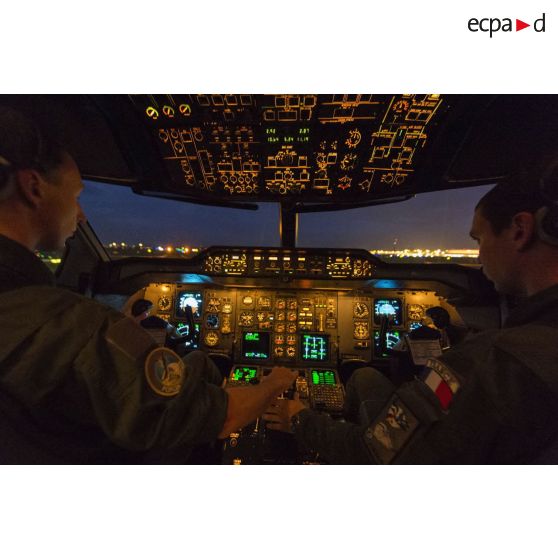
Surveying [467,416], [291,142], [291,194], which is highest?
[291,142]

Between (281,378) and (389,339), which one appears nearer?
(281,378)

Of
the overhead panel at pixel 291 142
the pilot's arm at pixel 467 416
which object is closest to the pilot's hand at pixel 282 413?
the pilot's arm at pixel 467 416

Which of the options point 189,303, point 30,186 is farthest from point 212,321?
point 30,186

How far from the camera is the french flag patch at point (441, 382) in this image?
2.06 feet

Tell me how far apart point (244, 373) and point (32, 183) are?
1.96 metres

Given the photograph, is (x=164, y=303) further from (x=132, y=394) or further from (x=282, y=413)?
(x=132, y=394)

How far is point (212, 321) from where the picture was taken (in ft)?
8.30

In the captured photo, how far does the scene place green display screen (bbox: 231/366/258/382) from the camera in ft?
7.13

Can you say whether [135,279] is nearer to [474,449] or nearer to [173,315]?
[173,315]

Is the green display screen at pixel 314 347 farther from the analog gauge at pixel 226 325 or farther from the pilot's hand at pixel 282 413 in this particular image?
the pilot's hand at pixel 282 413

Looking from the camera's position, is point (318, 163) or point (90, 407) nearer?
point (90, 407)

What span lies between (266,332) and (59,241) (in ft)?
6.27

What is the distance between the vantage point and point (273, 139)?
6.11ft

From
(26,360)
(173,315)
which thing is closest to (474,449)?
(26,360)
